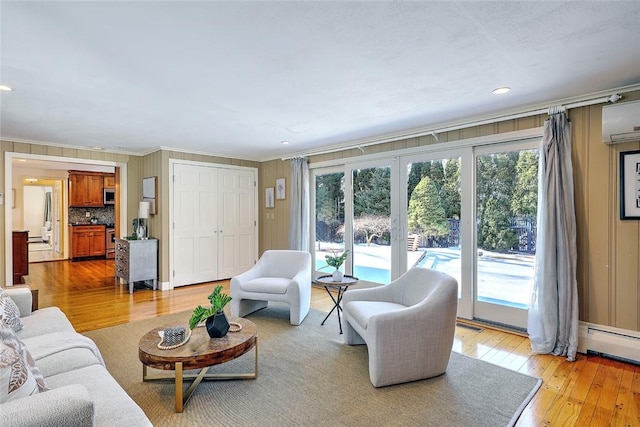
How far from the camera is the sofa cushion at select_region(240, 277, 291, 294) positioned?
12.1ft

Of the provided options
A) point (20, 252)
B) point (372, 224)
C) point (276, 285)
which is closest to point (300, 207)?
point (372, 224)

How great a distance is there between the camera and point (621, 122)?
8.84 ft

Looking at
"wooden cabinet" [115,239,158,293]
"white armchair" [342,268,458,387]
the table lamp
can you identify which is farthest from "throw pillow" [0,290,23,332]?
the table lamp

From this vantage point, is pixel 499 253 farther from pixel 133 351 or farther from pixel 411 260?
pixel 133 351

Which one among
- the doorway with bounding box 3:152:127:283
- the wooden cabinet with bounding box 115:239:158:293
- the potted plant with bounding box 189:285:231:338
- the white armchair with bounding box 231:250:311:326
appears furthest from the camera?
the wooden cabinet with bounding box 115:239:158:293

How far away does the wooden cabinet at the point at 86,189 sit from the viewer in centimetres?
846

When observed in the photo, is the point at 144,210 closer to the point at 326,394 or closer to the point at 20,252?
the point at 20,252

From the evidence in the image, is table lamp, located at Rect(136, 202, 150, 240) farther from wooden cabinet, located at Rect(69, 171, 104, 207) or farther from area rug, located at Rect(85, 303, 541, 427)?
wooden cabinet, located at Rect(69, 171, 104, 207)

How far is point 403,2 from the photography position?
5.51ft

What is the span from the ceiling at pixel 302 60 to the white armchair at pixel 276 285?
169 cm

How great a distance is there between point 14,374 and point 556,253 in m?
3.72

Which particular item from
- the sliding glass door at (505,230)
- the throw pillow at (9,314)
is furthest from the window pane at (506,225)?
the throw pillow at (9,314)

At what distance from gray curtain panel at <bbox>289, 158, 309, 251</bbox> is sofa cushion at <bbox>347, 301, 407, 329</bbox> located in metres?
2.67

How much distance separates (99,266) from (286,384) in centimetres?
703
